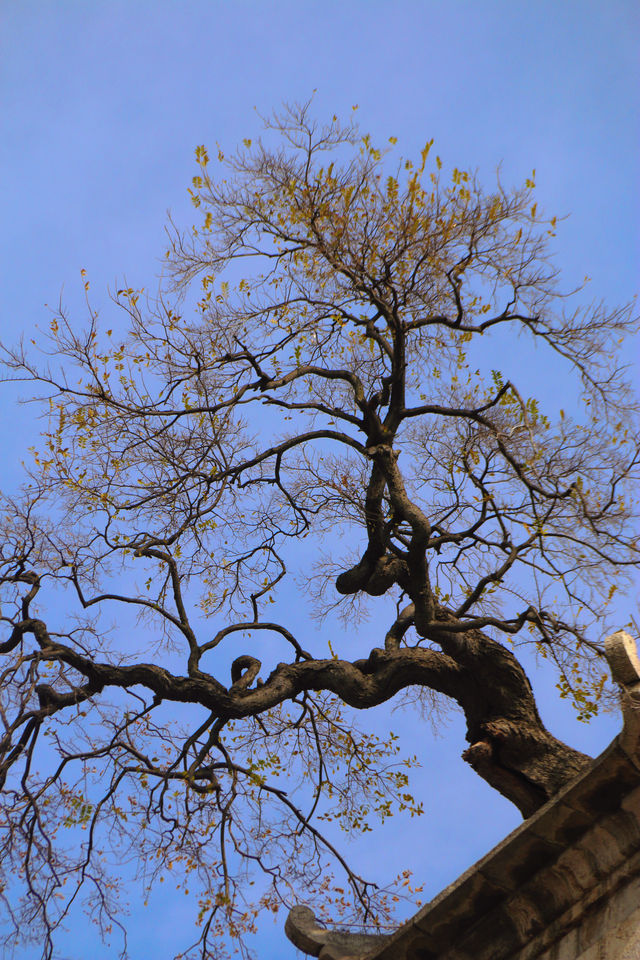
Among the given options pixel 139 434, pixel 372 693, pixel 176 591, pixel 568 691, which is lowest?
pixel 568 691

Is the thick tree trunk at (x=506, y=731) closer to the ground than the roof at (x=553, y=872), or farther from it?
farther from it

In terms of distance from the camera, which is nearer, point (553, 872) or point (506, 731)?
point (553, 872)

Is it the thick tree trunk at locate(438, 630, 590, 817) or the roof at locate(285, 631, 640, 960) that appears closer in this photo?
the roof at locate(285, 631, 640, 960)

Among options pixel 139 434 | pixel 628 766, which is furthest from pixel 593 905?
pixel 139 434

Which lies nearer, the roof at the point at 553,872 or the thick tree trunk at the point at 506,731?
the roof at the point at 553,872

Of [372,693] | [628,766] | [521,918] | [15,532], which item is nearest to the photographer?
[628,766]

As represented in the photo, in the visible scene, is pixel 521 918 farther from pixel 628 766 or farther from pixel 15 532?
pixel 15 532

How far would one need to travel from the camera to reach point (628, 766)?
4.96 meters

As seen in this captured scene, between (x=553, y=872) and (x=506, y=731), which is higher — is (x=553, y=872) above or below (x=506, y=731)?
below

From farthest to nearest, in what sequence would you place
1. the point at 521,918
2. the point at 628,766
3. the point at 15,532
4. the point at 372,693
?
the point at 15,532, the point at 372,693, the point at 521,918, the point at 628,766

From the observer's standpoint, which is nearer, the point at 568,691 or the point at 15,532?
the point at 568,691

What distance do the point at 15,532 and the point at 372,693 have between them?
13.5 feet

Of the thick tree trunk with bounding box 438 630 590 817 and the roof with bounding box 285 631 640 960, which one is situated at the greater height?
the thick tree trunk with bounding box 438 630 590 817

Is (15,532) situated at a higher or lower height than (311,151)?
lower
